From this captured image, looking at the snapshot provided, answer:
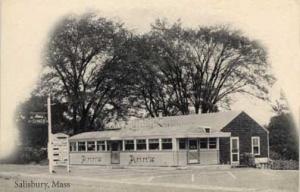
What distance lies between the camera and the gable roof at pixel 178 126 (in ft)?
70.2

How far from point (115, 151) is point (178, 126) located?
10.2 feet

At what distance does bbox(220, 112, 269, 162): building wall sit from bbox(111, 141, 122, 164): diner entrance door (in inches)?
152

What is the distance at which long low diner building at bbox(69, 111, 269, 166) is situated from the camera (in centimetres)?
2133

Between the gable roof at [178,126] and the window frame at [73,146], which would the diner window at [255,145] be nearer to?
the gable roof at [178,126]

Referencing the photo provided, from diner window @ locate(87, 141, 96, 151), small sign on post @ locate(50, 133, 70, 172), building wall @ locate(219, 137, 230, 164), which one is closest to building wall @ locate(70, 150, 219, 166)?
building wall @ locate(219, 137, 230, 164)

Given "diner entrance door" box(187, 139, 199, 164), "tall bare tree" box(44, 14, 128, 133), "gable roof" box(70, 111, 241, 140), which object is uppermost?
"tall bare tree" box(44, 14, 128, 133)

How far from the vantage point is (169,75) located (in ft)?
91.7

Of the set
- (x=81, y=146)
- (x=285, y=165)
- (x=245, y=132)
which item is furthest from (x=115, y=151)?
(x=285, y=165)

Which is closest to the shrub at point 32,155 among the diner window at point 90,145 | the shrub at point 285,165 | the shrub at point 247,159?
the diner window at point 90,145

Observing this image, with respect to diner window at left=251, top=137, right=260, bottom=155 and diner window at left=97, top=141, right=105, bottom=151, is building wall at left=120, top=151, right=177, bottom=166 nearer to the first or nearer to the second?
diner window at left=97, top=141, right=105, bottom=151

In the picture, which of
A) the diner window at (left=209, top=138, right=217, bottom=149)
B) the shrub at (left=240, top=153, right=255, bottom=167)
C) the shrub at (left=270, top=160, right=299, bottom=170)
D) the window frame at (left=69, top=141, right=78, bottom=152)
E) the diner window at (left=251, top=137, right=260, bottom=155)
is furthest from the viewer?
the window frame at (left=69, top=141, right=78, bottom=152)

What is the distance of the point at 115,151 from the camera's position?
24.2 meters

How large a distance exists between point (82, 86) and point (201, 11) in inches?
567

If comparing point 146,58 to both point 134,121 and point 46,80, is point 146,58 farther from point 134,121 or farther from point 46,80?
point 46,80
